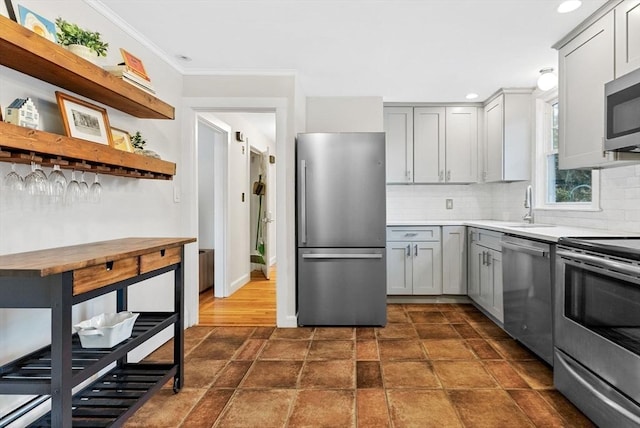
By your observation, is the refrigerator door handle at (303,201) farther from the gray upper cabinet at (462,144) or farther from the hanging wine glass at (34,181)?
the hanging wine glass at (34,181)

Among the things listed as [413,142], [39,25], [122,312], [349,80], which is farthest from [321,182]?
[39,25]

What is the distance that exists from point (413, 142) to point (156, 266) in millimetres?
3361

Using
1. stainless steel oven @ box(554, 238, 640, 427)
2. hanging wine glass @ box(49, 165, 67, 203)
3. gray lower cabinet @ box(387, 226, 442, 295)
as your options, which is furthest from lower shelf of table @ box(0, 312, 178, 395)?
gray lower cabinet @ box(387, 226, 442, 295)

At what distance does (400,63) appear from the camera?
10.8 ft

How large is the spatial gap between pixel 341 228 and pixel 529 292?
1.55 m

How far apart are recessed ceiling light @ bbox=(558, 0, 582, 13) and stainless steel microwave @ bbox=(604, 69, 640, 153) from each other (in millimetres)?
579

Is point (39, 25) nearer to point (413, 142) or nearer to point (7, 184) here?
point (7, 184)

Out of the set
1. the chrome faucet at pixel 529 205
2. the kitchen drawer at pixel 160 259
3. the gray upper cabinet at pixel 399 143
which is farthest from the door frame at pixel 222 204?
the chrome faucet at pixel 529 205

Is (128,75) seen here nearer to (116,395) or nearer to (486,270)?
(116,395)

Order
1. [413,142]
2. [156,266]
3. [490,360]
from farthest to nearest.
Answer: [413,142]
[490,360]
[156,266]

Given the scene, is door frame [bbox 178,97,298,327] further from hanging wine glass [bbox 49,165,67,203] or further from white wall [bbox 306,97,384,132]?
hanging wine glass [bbox 49,165,67,203]

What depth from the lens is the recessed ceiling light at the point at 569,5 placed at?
2.32 m

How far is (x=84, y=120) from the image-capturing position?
6.55ft

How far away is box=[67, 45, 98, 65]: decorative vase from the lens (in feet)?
5.94
